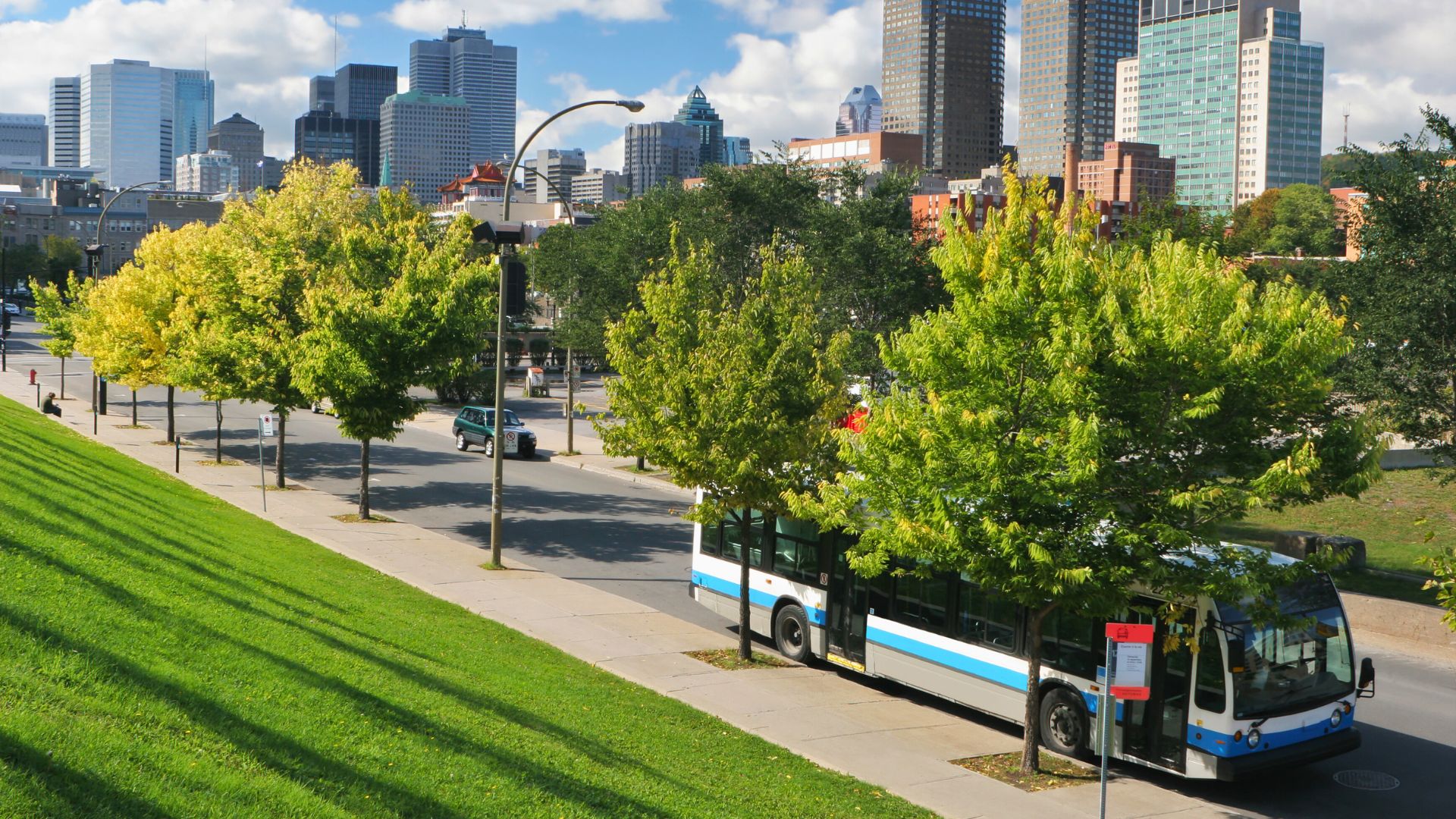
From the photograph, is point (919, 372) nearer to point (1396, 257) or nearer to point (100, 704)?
point (100, 704)

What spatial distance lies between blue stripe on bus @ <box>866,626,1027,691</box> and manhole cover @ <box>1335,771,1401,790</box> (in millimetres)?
3407

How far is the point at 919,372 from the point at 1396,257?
13.3 metres

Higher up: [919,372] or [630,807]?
[919,372]

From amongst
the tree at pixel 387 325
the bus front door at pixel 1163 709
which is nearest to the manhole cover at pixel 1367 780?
the bus front door at pixel 1163 709

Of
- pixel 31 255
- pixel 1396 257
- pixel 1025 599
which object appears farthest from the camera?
pixel 31 255

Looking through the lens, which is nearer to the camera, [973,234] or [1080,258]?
[1080,258]

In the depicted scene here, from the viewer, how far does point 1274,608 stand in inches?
459

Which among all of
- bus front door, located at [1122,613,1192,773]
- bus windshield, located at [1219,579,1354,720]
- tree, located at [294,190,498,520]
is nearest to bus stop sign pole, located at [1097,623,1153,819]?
bus front door, located at [1122,613,1192,773]

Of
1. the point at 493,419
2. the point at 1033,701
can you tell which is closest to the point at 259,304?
the point at 493,419

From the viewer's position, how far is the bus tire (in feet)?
45.5

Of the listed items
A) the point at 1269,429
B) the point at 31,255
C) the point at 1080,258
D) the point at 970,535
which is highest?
the point at 31,255

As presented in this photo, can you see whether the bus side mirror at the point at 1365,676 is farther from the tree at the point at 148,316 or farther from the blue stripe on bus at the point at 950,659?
the tree at the point at 148,316

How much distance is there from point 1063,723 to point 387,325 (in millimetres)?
17114

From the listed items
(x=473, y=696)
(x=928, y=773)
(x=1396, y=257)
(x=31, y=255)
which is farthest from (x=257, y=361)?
(x=31, y=255)
